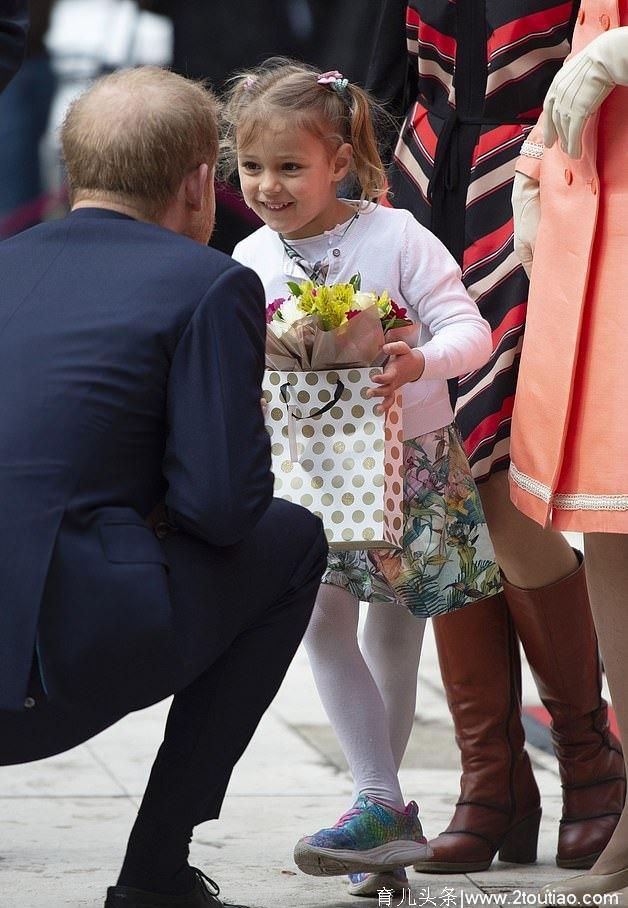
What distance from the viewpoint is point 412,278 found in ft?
8.42

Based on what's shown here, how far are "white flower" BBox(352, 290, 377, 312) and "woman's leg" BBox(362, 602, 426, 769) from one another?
25.2 inches

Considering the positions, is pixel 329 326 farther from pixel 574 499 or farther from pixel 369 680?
pixel 369 680

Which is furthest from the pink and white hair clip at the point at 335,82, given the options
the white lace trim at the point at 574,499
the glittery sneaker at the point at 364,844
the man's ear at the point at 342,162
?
the glittery sneaker at the point at 364,844

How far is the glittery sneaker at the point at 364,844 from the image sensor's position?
94.6 inches

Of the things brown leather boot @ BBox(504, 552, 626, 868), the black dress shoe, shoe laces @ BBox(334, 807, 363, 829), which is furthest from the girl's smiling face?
the black dress shoe

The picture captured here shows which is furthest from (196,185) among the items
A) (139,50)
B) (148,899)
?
(139,50)

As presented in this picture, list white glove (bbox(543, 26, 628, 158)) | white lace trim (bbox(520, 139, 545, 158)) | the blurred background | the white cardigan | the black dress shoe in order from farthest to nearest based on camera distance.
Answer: the blurred background → the white cardigan → white lace trim (bbox(520, 139, 545, 158)) → the black dress shoe → white glove (bbox(543, 26, 628, 158))

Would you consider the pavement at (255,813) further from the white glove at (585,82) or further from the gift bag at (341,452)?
the white glove at (585,82)

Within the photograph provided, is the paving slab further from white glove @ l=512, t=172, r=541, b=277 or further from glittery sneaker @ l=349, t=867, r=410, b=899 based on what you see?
white glove @ l=512, t=172, r=541, b=277

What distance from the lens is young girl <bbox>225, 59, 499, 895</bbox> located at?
8.29 feet

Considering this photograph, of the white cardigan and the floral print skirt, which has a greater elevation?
the white cardigan

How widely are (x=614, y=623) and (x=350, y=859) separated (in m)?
0.61

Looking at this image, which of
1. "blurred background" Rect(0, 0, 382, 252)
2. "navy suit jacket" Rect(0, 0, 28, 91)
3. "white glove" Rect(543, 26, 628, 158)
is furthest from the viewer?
"blurred background" Rect(0, 0, 382, 252)

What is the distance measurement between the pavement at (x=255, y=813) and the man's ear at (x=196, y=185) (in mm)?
1199
